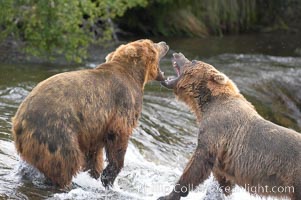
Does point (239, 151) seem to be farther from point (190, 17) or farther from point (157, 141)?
point (190, 17)

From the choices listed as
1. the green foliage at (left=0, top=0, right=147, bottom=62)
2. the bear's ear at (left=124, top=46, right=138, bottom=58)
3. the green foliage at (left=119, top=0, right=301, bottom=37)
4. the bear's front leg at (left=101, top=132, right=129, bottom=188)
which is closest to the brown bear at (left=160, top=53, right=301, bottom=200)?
the bear's front leg at (left=101, top=132, right=129, bottom=188)

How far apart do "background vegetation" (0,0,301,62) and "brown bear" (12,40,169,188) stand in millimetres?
5198

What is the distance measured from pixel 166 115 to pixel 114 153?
336 centimetres

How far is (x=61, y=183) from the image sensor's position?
6.03 meters

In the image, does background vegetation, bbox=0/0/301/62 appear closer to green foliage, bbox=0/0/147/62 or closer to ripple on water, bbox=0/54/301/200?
green foliage, bbox=0/0/147/62

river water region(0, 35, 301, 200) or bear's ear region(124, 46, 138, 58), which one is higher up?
bear's ear region(124, 46, 138, 58)

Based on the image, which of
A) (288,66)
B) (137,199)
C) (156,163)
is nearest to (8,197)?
(137,199)

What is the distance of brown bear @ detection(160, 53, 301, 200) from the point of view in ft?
18.7

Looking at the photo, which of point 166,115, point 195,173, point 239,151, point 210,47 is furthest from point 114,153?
point 210,47

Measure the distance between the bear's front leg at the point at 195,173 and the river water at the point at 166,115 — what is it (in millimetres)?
490

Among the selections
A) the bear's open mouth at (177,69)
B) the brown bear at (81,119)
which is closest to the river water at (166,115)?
the brown bear at (81,119)

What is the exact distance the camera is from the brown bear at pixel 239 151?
5711mm

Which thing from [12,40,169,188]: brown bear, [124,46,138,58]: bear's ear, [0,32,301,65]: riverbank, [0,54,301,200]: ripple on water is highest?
[124,46,138,58]: bear's ear

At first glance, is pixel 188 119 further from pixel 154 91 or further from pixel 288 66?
pixel 288 66
